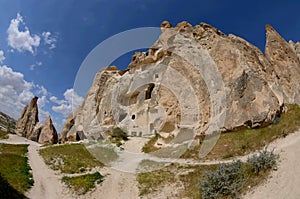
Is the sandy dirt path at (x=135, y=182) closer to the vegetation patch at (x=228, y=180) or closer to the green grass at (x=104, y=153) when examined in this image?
the vegetation patch at (x=228, y=180)

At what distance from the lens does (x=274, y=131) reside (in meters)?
13.7

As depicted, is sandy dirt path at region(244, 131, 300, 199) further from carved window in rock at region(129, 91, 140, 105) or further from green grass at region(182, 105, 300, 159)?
carved window in rock at region(129, 91, 140, 105)

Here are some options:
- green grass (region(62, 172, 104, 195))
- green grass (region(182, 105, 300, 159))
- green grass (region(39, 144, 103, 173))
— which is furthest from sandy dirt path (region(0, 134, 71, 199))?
green grass (region(182, 105, 300, 159))

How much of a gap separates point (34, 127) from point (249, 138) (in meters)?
56.7

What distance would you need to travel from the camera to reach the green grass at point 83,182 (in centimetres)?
1177

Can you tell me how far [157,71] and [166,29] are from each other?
546 centimetres

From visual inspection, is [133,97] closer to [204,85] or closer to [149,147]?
[149,147]

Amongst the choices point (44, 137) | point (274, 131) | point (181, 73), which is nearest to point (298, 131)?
point (274, 131)

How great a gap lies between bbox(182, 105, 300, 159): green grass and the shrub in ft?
13.5

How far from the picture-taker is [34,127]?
5825 centimetres

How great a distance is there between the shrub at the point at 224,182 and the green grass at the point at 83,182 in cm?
594

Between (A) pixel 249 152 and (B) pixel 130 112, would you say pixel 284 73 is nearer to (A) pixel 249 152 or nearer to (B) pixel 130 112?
(A) pixel 249 152

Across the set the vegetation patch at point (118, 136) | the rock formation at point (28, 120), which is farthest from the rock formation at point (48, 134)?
the vegetation patch at point (118, 136)

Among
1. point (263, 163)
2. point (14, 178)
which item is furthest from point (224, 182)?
point (14, 178)
